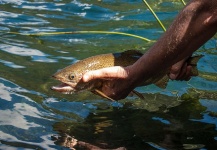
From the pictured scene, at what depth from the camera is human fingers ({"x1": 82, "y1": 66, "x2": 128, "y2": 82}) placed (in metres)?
4.01

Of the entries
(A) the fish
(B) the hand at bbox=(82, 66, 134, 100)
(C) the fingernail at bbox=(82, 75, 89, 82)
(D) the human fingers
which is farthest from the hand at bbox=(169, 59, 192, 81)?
(C) the fingernail at bbox=(82, 75, 89, 82)

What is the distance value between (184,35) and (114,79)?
2.62ft

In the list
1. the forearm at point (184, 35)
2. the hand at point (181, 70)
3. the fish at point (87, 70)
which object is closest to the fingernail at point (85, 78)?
the fish at point (87, 70)

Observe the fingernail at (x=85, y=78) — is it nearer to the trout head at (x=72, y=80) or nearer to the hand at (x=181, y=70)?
the trout head at (x=72, y=80)

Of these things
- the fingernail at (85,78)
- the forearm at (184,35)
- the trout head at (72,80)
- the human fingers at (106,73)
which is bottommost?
the trout head at (72,80)

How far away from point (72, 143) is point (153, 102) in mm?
1492

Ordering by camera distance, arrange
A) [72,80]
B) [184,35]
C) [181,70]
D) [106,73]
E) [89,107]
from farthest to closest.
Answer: [89,107], [181,70], [72,80], [106,73], [184,35]

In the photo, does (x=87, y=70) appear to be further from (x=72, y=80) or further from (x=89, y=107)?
(x=89, y=107)

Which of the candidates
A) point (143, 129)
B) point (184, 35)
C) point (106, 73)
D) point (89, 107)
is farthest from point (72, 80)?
point (184, 35)

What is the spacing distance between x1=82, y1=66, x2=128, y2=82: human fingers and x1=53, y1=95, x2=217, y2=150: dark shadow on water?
559mm

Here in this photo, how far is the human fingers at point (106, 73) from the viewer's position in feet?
13.1

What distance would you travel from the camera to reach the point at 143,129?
4.61m

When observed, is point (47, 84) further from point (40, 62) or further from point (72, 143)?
point (72, 143)

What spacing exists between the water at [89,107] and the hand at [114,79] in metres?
0.42
